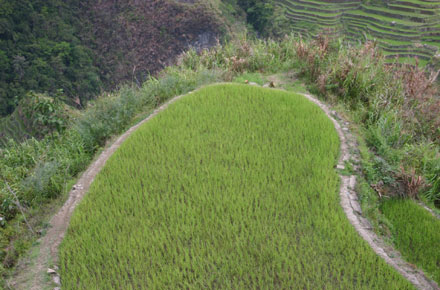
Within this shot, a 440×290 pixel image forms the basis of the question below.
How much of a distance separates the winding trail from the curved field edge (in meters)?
0.09

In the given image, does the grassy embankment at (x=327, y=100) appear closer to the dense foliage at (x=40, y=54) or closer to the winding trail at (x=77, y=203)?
the winding trail at (x=77, y=203)

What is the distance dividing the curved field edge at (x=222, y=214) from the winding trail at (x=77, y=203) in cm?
9

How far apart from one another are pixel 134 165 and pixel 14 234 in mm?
1314

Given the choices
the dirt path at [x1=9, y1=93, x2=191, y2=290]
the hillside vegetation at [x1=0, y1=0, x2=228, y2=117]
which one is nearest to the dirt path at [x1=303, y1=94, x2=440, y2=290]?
the dirt path at [x1=9, y1=93, x2=191, y2=290]

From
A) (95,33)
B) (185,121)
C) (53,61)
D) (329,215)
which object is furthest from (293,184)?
(95,33)

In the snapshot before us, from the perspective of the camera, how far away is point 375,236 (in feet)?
9.08

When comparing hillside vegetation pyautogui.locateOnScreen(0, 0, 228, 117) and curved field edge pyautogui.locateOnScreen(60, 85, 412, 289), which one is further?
hillside vegetation pyautogui.locateOnScreen(0, 0, 228, 117)

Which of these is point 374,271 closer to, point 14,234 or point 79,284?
point 79,284

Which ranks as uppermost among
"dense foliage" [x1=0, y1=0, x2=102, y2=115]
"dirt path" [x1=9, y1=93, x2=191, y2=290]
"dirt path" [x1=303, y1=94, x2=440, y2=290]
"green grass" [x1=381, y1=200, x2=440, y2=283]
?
"dirt path" [x1=303, y1=94, x2=440, y2=290]

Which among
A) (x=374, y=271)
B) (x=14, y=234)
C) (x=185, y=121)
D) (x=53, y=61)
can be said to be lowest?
(x=53, y=61)

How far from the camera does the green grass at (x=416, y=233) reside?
9.15ft

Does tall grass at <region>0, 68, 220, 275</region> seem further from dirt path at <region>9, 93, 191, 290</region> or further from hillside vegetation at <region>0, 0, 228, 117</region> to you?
hillside vegetation at <region>0, 0, 228, 117</region>

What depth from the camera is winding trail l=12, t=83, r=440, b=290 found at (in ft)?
7.93

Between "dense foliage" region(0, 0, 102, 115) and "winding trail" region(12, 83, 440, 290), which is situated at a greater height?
"winding trail" region(12, 83, 440, 290)
